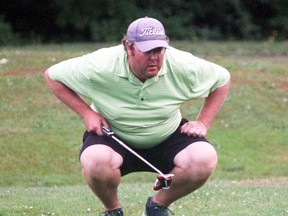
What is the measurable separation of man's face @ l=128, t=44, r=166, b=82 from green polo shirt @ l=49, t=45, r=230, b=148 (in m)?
0.10

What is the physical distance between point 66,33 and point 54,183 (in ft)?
49.1

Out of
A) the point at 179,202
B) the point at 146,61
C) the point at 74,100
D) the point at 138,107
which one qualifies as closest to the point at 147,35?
the point at 146,61

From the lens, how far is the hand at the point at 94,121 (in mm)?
7949

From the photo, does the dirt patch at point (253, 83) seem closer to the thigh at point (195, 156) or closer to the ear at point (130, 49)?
the thigh at point (195, 156)

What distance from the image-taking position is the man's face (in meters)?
7.62

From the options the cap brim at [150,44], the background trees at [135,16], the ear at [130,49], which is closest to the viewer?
the cap brim at [150,44]

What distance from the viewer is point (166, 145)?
8.09 meters

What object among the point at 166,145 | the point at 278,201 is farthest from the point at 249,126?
the point at 166,145

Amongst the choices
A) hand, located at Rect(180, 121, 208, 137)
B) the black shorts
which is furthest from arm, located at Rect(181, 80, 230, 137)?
the black shorts

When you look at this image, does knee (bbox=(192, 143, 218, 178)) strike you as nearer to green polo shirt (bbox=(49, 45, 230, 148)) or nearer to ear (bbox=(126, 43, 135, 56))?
green polo shirt (bbox=(49, 45, 230, 148))

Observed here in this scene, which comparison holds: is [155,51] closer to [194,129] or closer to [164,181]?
[194,129]

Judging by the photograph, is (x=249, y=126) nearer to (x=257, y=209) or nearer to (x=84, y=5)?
(x=257, y=209)

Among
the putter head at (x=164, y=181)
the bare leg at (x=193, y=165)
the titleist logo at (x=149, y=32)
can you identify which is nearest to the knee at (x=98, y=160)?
the putter head at (x=164, y=181)

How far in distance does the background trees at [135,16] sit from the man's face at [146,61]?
19773 mm
